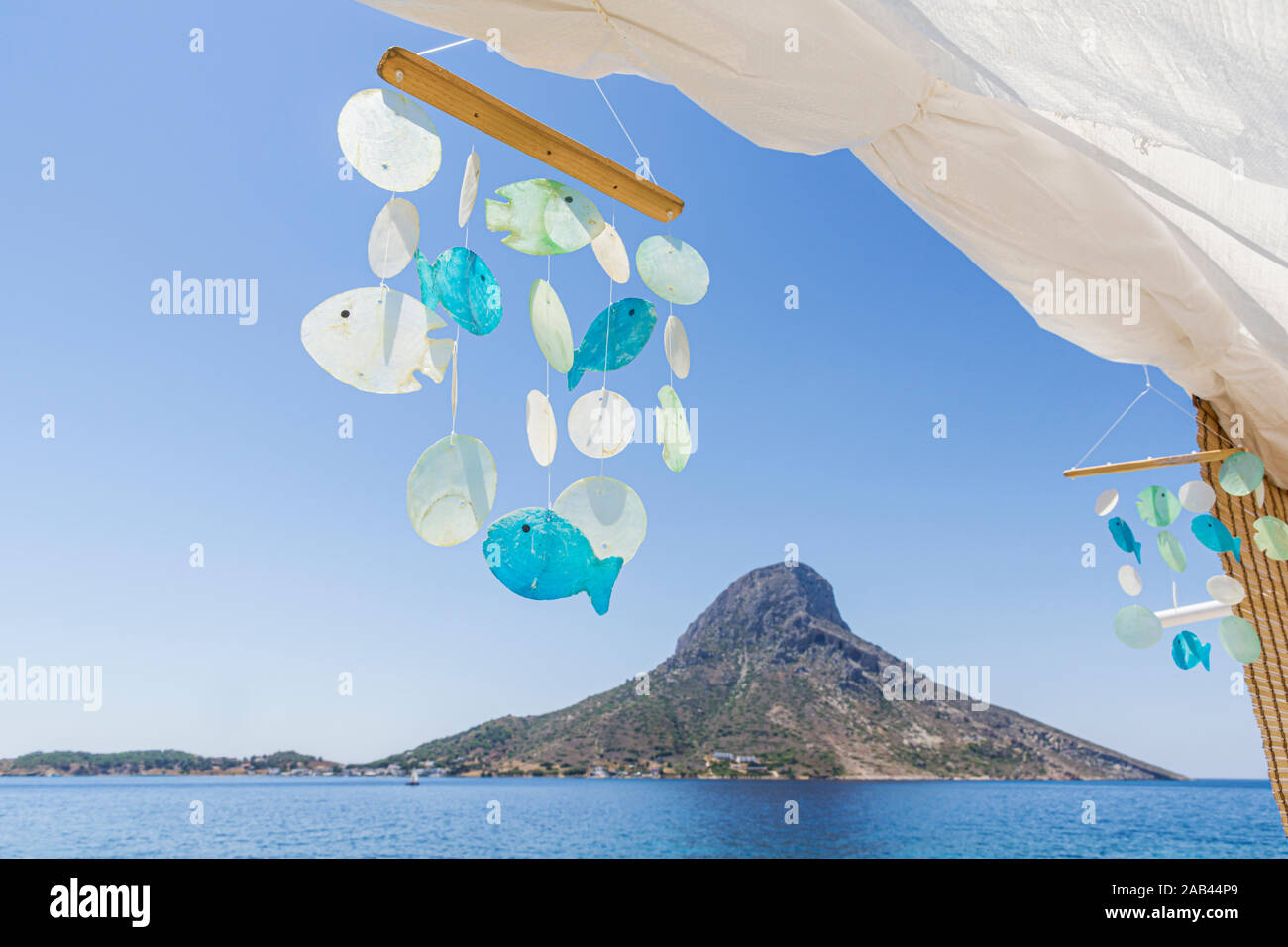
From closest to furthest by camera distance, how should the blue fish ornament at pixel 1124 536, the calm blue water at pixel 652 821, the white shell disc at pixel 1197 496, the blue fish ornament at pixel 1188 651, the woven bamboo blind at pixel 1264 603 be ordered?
1. the woven bamboo blind at pixel 1264 603
2. the white shell disc at pixel 1197 496
3. the blue fish ornament at pixel 1188 651
4. the blue fish ornament at pixel 1124 536
5. the calm blue water at pixel 652 821

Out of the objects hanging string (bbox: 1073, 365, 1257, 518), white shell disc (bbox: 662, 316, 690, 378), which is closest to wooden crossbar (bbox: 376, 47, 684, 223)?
white shell disc (bbox: 662, 316, 690, 378)

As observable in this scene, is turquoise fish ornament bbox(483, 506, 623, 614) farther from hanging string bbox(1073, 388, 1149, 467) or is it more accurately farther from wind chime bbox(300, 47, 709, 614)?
hanging string bbox(1073, 388, 1149, 467)

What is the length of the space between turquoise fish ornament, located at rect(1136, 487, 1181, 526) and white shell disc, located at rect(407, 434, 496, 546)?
4.99 ft

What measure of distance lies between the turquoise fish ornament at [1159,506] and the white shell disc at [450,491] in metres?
1.52

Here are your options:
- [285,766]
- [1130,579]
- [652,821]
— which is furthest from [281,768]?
[1130,579]

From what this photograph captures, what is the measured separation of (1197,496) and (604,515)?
4.64ft

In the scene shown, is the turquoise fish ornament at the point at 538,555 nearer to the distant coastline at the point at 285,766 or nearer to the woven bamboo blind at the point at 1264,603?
the woven bamboo blind at the point at 1264,603

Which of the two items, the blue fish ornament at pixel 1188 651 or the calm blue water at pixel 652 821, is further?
the calm blue water at pixel 652 821

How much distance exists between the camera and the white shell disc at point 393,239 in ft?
1.67

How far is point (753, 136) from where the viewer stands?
0.63 m

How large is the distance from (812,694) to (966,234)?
3814 centimetres

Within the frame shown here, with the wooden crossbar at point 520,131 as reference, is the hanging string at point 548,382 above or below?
below

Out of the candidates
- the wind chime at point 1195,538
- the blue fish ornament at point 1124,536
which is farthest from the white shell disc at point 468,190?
the blue fish ornament at point 1124,536

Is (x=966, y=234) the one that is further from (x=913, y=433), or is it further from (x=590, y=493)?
(x=913, y=433)
